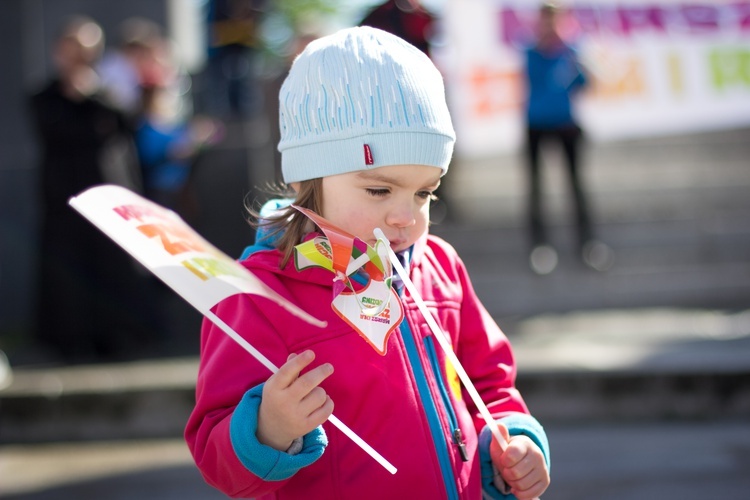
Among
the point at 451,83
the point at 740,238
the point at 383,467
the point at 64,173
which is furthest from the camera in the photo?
the point at 451,83

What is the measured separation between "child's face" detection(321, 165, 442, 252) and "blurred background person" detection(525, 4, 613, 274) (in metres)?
5.59

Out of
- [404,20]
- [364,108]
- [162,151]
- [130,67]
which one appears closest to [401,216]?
[364,108]

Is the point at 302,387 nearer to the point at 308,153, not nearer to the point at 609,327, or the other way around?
the point at 308,153

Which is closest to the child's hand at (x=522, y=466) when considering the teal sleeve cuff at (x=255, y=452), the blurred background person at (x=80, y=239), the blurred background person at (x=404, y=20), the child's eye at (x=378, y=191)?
the teal sleeve cuff at (x=255, y=452)

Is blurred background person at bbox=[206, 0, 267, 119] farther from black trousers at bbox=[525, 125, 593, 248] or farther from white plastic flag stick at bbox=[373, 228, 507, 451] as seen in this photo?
white plastic flag stick at bbox=[373, 228, 507, 451]

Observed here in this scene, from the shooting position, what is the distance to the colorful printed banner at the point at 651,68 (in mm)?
9102

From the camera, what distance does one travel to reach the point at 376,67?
6.44 feet

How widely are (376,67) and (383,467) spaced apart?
2.41ft

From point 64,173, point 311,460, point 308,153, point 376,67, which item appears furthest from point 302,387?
point 64,173

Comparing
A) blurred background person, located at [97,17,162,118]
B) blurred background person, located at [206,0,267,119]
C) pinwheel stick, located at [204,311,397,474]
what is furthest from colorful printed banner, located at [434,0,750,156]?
pinwheel stick, located at [204,311,397,474]

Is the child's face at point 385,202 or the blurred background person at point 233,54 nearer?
the child's face at point 385,202

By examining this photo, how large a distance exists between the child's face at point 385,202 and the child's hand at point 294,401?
292mm

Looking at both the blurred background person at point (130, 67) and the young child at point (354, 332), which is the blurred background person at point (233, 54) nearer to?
the blurred background person at point (130, 67)

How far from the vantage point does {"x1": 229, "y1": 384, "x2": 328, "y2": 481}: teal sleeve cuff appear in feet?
5.94
